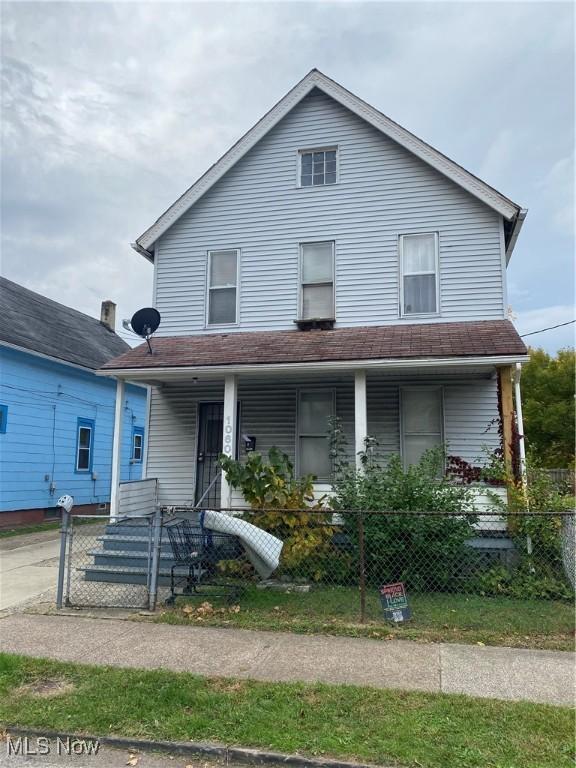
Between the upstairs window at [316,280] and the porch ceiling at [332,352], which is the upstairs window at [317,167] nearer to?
the upstairs window at [316,280]

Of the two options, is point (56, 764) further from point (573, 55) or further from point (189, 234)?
point (573, 55)

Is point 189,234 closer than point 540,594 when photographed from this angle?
No

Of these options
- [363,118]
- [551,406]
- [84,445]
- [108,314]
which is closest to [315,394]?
[363,118]

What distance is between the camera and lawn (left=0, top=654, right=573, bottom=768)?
331cm

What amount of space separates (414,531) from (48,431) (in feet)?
37.1

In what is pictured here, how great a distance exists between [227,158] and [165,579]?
8.08m

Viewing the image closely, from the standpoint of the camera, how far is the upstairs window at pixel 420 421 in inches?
383

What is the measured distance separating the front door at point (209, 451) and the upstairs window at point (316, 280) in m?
2.62

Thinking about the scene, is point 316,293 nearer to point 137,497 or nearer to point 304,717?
point 137,497

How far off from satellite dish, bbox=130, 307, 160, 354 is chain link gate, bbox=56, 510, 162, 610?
3.32m

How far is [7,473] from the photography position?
1323 cm

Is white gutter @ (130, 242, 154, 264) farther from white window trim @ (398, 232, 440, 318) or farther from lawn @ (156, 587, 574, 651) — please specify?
lawn @ (156, 587, 574, 651)

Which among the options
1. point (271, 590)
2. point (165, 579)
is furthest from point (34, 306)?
point (271, 590)

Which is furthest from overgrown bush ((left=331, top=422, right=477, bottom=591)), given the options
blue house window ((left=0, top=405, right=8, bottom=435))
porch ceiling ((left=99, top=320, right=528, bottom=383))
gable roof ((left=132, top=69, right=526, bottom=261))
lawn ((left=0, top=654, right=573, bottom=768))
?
blue house window ((left=0, top=405, right=8, bottom=435))
